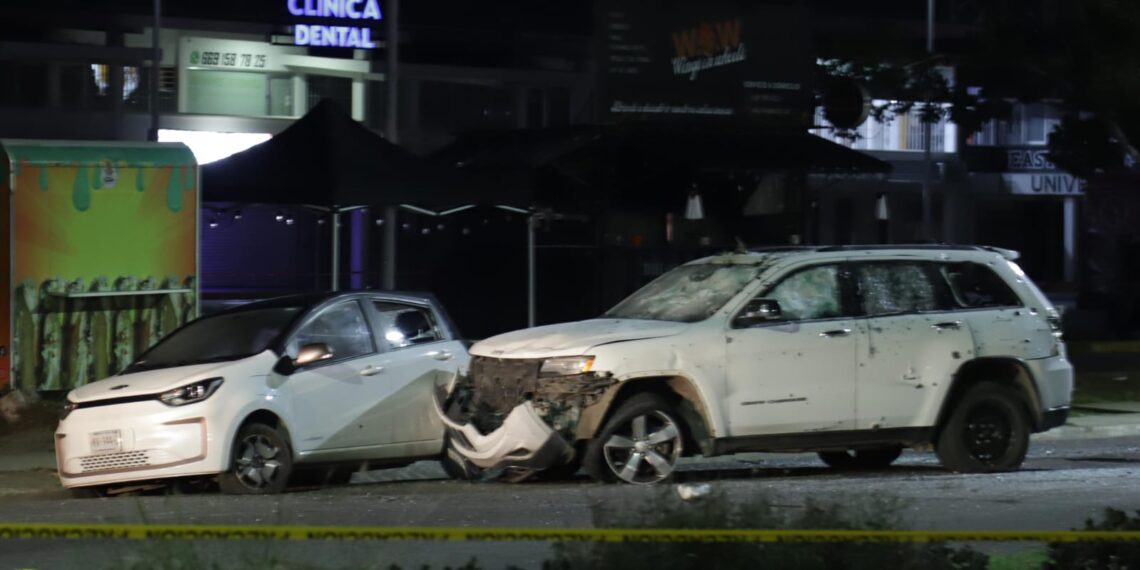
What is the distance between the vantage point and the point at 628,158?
26859 mm

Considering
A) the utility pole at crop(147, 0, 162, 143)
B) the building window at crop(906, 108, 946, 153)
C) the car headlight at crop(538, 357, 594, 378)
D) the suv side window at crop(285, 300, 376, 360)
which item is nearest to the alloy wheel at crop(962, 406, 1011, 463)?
the car headlight at crop(538, 357, 594, 378)

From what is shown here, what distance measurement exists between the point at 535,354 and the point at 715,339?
4.21ft

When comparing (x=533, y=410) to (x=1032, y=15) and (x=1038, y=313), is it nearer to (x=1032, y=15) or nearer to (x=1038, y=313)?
(x=1038, y=313)

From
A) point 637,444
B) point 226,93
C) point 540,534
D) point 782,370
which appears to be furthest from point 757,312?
point 226,93

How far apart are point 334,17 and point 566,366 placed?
54.8 ft

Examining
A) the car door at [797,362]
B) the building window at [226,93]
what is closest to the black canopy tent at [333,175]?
the car door at [797,362]

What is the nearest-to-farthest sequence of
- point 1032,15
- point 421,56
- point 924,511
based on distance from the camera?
1. point 924,511
2. point 1032,15
3. point 421,56

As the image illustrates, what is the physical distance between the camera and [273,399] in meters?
10.9

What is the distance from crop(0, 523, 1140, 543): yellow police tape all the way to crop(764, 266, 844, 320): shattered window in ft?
15.7

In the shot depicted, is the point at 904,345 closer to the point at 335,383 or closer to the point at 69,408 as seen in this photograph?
the point at 335,383

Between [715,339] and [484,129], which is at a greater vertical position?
[484,129]

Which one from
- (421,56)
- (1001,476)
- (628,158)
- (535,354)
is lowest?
(1001,476)

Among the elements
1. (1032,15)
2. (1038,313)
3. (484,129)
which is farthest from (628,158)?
(1038,313)

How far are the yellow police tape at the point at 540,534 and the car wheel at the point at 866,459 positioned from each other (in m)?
6.01
